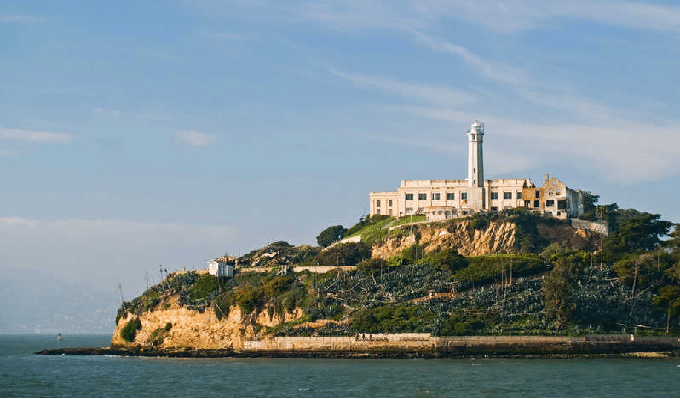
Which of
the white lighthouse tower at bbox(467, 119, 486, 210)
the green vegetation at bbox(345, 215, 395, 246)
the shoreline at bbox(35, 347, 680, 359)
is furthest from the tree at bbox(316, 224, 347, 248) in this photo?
the shoreline at bbox(35, 347, 680, 359)

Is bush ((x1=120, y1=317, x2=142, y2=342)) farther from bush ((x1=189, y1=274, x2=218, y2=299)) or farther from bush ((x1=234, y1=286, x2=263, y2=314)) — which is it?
bush ((x1=234, y1=286, x2=263, y2=314))

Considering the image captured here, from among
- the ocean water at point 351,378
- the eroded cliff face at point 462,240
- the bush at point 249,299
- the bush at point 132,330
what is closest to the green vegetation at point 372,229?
the eroded cliff face at point 462,240

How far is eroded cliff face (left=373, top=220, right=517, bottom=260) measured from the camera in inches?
4286

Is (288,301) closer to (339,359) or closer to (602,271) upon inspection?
(339,359)

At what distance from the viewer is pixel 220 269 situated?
108938mm

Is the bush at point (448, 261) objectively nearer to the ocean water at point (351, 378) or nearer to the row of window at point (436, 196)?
the row of window at point (436, 196)

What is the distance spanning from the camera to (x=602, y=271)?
316 feet

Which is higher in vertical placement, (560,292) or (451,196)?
(451,196)

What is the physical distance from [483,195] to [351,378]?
50.8 metres

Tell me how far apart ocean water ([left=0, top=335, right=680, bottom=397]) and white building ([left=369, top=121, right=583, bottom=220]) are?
34.0 m

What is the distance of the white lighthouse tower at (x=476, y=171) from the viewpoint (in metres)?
115

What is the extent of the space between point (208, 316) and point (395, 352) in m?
22.4

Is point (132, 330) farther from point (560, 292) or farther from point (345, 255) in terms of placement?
point (560, 292)

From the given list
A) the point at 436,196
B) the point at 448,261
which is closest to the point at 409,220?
the point at 436,196
